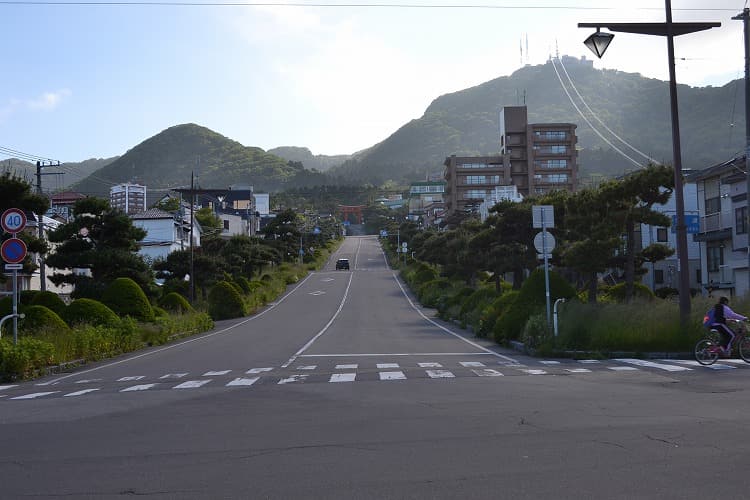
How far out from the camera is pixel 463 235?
56.4 meters

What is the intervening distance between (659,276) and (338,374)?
146 ft

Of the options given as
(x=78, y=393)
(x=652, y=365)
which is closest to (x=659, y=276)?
(x=652, y=365)

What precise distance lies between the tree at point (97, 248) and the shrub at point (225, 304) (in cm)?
1236

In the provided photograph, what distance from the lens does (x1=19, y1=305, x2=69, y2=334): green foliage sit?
22.8 m

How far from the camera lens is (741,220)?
1474 inches

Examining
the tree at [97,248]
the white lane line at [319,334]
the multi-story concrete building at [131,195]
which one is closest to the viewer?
the white lane line at [319,334]

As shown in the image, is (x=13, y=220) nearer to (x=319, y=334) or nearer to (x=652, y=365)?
(x=652, y=365)

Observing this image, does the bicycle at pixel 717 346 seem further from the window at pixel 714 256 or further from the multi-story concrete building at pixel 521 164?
the multi-story concrete building at pixel 521 164

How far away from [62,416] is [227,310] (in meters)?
38.4

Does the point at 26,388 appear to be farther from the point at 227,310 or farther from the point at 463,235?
the point at 463,235

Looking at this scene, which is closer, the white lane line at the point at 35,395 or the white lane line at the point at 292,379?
the white lane line at the point at 35,395

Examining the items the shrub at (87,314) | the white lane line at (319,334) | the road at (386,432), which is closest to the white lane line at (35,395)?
the road at (386,432)

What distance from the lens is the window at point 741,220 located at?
122 ft

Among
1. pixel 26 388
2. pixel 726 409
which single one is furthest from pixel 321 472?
pixel 26 388
